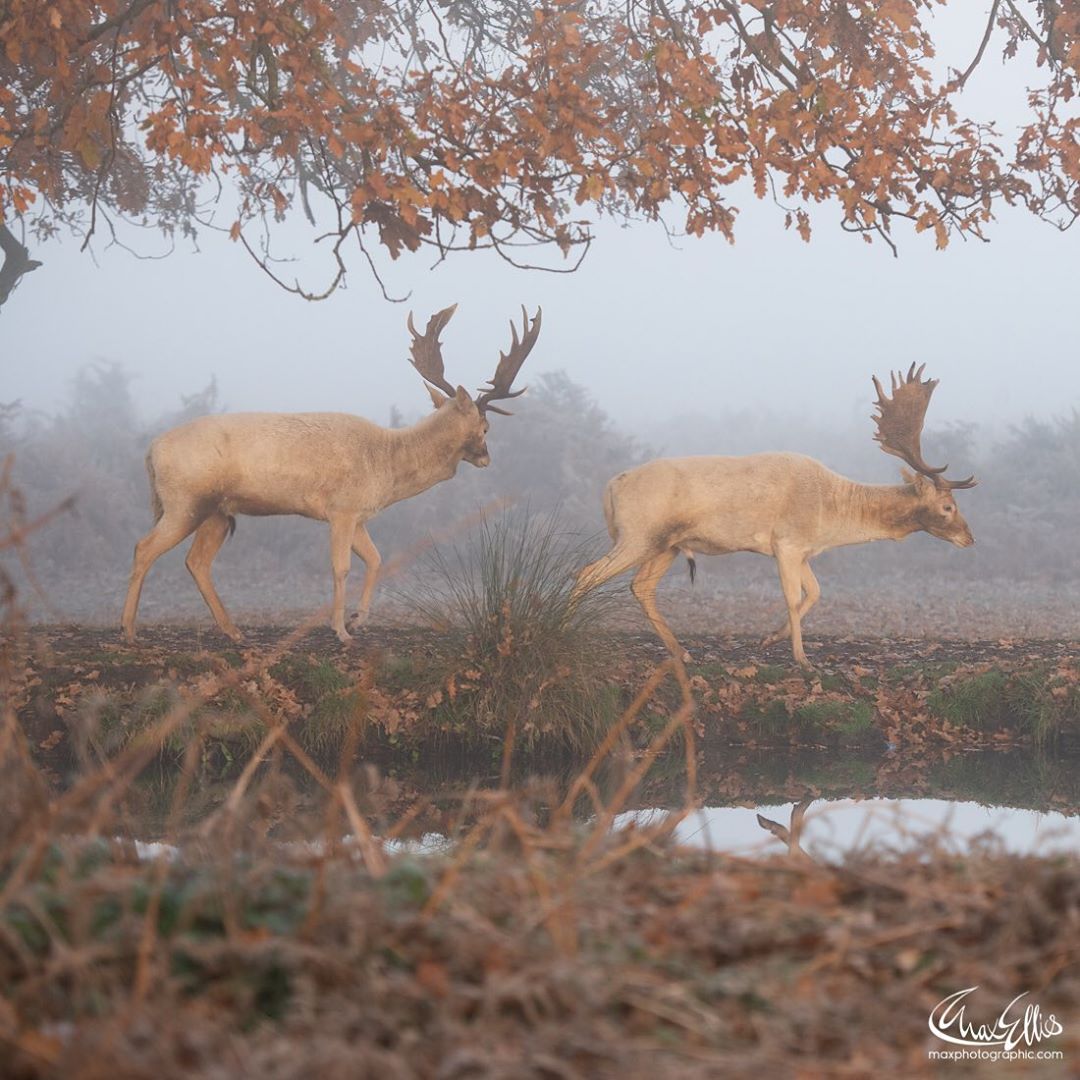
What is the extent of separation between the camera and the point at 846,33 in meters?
7.95

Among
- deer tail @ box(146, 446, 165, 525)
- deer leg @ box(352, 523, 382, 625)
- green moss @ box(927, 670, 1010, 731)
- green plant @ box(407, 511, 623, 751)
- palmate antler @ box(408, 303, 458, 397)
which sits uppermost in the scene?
palmate antler @ box(408, 303, 458, 397)

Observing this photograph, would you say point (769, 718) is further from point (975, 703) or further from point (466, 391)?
point (466, 391)

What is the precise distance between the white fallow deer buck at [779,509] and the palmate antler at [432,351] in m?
1.49

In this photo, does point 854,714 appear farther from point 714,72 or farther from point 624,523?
point 714,72

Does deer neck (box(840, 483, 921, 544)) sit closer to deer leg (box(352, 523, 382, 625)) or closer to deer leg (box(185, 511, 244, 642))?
deer leg (box(352, 523, 382, 625))

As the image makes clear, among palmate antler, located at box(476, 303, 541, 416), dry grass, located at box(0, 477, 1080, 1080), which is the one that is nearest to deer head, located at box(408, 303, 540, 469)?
palmate antler, located at box(476, 303, 541, 416)

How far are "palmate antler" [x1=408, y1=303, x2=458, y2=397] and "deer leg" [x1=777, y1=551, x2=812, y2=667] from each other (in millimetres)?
2536

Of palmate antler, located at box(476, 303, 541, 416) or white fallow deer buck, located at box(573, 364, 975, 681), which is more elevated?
palmate antler, located at box(476, 303, 541, 416)

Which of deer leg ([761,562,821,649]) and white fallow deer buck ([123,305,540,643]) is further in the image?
deer leg ([761,562,821,649])

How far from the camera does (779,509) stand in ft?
30.3

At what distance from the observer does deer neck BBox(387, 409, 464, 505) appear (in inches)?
372

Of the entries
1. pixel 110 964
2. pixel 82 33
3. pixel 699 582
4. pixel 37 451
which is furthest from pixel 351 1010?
pixel 37 451

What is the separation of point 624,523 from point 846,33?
10.4ft

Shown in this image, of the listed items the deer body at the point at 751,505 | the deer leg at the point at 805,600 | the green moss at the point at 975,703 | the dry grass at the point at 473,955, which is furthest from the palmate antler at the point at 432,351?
the dry grass at the point at 473,955
